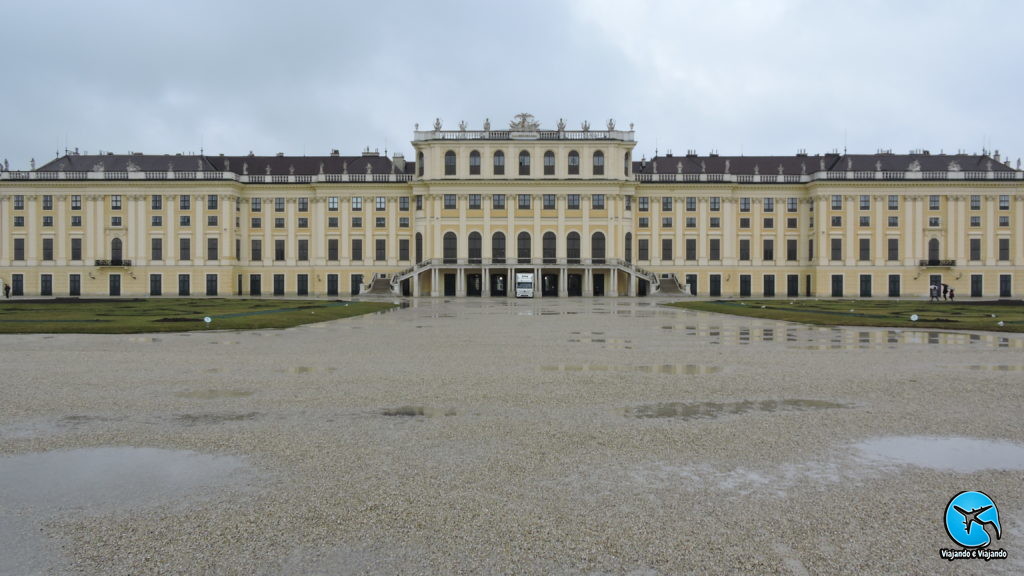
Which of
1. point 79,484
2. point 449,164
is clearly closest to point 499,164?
point 449,164

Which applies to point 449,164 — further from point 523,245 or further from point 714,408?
point 714,408

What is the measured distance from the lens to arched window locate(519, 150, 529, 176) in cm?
7525

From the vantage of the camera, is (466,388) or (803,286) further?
(803,286)

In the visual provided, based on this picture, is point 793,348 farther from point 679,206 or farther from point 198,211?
point 198,211

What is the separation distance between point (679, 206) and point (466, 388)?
2758 inches

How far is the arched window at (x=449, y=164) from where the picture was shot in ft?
247

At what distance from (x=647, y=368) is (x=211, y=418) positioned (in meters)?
8.28

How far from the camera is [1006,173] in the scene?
73.4 m

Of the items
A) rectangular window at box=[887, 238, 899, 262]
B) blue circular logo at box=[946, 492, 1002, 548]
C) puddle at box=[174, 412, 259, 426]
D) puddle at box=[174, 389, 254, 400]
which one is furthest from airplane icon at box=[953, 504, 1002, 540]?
rectangular window at box=[887, 238, 899, 262]

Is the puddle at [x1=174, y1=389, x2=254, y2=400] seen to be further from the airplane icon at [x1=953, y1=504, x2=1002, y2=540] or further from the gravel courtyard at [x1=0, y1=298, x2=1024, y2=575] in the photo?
the airplane icon at [x1=953, y1=504, x2=1002, y2=540]

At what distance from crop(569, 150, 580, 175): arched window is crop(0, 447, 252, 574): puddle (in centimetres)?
7040

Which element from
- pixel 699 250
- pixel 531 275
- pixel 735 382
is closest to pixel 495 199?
pixel 531 275

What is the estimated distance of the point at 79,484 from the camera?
20.0 ft

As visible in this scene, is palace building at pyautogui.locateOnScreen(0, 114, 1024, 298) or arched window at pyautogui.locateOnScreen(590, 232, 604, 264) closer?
palace building at pyautogui.locateOnScreen(0, 114, 1024, 298)
